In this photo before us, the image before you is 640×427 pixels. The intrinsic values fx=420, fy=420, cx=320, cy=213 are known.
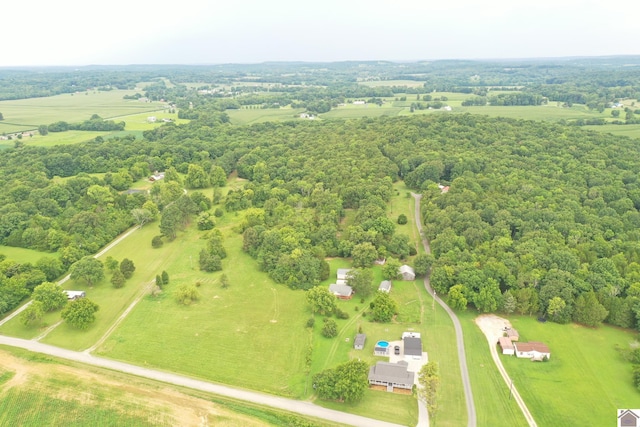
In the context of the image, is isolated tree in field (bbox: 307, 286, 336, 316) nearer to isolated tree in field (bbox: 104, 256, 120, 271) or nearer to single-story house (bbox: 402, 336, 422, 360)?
single-story house (bbox: 402, 336, 422, 360)

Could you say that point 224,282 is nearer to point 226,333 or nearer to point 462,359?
point 226,333

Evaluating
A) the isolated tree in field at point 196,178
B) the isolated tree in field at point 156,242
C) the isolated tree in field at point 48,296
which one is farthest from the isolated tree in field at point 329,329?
the isolated tree in field at point 196,178

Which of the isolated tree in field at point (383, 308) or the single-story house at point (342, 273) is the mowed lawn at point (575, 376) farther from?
the single-story house at point (342, 273)

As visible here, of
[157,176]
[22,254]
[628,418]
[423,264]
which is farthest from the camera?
[157,176]

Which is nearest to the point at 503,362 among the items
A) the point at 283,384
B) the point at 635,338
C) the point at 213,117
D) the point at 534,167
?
the point at 635,338

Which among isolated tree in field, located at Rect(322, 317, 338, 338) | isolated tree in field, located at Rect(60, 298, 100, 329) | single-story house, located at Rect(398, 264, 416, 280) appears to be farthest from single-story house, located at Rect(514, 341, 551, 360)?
isolated tree in field, located at Rect(60, 298, 100, 329)

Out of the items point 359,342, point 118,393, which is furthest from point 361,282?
point 118,393
